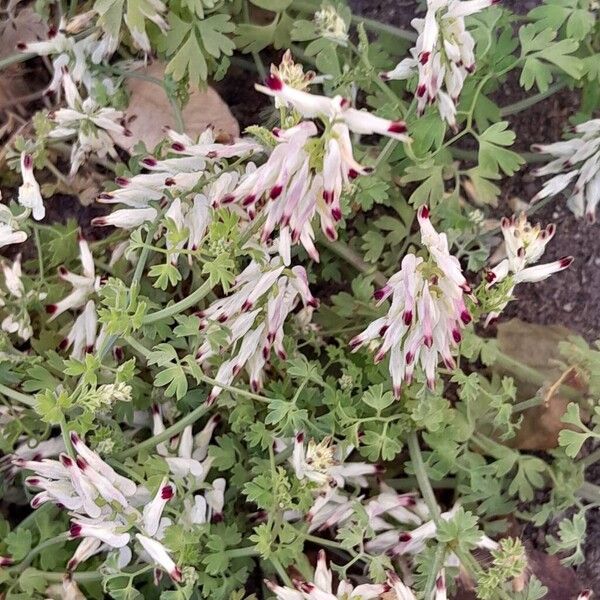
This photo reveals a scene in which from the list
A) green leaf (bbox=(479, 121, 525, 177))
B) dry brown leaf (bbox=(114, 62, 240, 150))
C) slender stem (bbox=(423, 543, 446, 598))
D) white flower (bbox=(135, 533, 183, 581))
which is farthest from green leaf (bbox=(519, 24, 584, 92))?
white flower (bbox=(135, 533, 183, 581))

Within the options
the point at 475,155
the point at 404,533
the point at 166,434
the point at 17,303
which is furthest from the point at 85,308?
the point at 475,155

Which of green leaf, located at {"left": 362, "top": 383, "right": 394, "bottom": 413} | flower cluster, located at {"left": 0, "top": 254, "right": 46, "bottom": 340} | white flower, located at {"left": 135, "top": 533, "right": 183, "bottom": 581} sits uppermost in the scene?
flower cluster, located at {"left": 0, "top": 254, "right": 46, "bottom": 340}

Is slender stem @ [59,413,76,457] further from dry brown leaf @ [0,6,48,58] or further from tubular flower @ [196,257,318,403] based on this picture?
dry brown leaf @ [0,6,48,58]

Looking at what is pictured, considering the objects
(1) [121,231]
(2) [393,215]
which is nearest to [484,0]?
(2) [393,215]

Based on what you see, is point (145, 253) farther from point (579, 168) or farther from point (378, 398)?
point (579, 168)

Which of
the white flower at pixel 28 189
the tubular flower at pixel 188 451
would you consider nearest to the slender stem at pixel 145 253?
the white flower at pixel 28 189

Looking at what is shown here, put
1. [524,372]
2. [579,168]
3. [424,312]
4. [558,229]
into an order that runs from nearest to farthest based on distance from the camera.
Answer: [424,312]
[524,372]
[579,168]
[558,229]

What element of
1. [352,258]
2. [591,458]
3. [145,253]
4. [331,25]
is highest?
[331,25]
